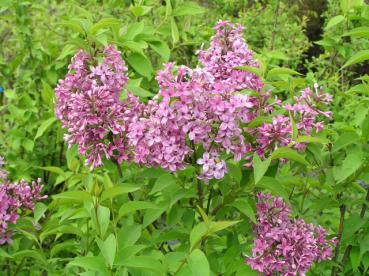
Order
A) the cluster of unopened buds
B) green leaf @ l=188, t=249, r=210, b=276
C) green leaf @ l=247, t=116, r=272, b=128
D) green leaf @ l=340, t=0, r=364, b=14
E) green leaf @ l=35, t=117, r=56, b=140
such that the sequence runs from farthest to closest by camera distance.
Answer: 1. green leaf @ l=35, t=117, r=56, b=140
2. green leaf @ l=340, t=0, r=364, b=14
3. green leaf @ l=247, t=116, r=272, b=128
4. the cluster of unopened buds
5. green leaf @ l=188, t=249, r=210, b=276

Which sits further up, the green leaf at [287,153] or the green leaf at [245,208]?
the green leaf at [287,153]

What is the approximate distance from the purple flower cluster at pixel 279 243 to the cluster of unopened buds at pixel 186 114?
0.22 metres

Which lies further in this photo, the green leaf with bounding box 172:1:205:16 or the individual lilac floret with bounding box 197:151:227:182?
the green leaf with bounding box 172:1:205:16

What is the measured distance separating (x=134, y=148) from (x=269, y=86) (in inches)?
20.5

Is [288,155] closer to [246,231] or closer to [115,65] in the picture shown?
[246,231]

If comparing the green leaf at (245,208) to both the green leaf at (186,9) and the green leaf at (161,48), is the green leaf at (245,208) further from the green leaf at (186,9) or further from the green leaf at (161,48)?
the green leaf at (186,9)

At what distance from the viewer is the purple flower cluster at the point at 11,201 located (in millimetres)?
2199

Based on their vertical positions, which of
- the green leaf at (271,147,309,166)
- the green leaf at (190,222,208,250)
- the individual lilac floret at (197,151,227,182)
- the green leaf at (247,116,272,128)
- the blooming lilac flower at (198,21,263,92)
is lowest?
the green leaf at (190,222,208,250)

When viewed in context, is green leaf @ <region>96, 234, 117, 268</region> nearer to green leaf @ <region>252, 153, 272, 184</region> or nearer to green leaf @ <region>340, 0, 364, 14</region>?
green leaf @ <region>252, 153, 272, 184</region>

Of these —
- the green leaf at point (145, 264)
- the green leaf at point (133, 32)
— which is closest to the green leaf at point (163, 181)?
the green leaf at point (145, 264)

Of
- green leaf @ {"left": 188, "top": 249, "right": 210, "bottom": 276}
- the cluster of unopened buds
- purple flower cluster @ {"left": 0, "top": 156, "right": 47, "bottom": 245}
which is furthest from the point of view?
purple flower cluster @ {"left": 0, "top": 156, "right": 47, "bottom": 245}

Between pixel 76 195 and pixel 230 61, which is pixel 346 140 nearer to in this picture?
pixel 230 61

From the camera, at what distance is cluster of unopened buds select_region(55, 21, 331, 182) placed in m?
1.75

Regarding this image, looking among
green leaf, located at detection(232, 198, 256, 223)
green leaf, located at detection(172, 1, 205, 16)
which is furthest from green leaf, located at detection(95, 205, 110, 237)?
green leaf, located at detection(172, 1, 205, 16)
